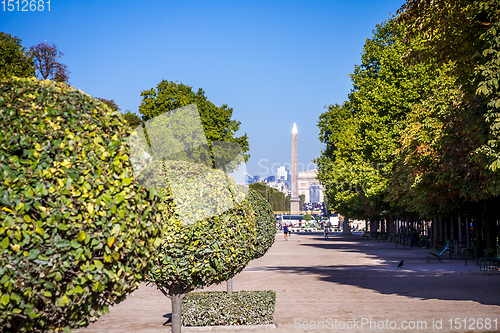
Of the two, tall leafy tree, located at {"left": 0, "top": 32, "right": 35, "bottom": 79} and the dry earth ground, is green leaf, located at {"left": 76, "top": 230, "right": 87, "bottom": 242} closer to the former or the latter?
the dry earth ground

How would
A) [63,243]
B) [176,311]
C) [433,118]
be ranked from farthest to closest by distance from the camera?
[433,118], [176,311], [63,243]

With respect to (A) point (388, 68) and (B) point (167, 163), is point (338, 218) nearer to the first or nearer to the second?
(A) point (388, 68)

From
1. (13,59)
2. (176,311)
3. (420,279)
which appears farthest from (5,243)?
(13,59)

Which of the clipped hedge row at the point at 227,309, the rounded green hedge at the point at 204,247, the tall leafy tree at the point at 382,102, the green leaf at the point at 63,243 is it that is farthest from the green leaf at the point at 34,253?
the tall leafy tree at the point at 382,102

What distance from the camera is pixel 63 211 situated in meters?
4.27

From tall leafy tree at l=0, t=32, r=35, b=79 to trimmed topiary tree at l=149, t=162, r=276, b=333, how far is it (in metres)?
34.0

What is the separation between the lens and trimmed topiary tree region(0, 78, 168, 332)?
4152 mm

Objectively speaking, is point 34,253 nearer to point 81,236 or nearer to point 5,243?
point 5,243

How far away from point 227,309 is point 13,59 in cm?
3508

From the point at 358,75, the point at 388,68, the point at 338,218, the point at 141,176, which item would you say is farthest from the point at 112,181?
the point at 338,218

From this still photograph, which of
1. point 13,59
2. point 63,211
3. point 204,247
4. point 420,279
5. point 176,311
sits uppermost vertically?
point 13,59

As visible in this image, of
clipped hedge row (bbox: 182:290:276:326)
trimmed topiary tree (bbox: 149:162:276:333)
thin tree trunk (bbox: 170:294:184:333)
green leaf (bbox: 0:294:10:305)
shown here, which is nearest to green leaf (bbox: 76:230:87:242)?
green leaf (bbox: 0:294:10:305)

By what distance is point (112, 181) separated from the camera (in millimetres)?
4562

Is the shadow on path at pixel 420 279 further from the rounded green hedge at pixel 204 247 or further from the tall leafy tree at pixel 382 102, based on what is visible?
the rounded green hedge at pixel 204 247
